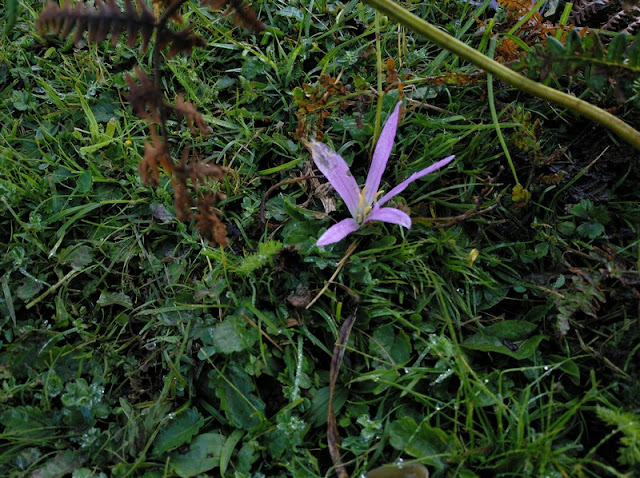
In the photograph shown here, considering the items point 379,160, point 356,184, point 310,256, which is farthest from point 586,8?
point 310,256

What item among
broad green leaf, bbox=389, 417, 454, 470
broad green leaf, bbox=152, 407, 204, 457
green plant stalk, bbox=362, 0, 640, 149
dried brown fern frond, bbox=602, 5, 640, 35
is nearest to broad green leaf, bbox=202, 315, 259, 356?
broad green leaf, bbox=152, 407, 204, 457

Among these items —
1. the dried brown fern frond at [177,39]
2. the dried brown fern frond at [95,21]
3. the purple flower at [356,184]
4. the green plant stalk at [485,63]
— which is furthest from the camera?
the purple flower at [356,184]

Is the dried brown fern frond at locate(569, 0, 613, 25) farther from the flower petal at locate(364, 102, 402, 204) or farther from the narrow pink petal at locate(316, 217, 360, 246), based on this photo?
the narrow pink petal at locate(316, 217, 360, 246)

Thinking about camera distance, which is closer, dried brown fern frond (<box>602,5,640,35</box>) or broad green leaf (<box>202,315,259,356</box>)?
broad green leaf (<box>202,315,259,356</box>)

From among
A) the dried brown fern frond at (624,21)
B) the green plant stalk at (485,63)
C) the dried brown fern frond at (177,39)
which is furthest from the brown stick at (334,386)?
the dried brown fern frond at (624,21)

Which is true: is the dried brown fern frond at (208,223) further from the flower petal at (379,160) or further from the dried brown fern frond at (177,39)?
the flower petal at (379,160)

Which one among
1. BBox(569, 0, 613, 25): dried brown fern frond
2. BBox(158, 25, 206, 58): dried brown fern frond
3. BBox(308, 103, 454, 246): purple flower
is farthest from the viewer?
BBox(569, 0, 613, 25): dried brown fern frond

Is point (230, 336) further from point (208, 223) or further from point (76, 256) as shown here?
point (76, 256)
